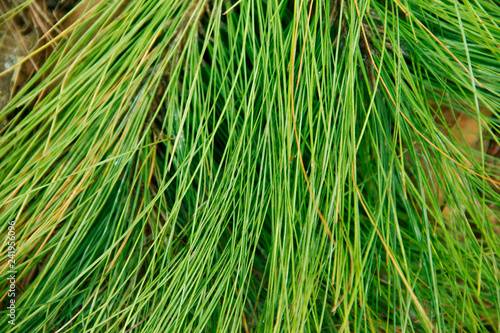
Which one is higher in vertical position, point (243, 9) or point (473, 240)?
point (243, 9)

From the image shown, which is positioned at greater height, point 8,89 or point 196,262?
point 8,89

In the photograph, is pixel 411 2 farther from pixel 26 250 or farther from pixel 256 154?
pixel 26 250

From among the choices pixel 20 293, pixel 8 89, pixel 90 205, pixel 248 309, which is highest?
pixel 8 89

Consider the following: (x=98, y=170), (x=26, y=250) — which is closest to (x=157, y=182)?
(x=98, y=170)

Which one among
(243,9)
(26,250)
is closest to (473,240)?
(243,9)

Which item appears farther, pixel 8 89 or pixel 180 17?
pixel 8 89

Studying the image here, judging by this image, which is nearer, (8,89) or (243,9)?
(243,9)

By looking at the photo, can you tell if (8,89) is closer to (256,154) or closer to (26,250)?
(26,250)

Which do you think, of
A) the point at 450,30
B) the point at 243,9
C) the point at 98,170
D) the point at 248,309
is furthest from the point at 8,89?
the point at 450,30

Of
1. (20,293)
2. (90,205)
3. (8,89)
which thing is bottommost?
(20,293)
